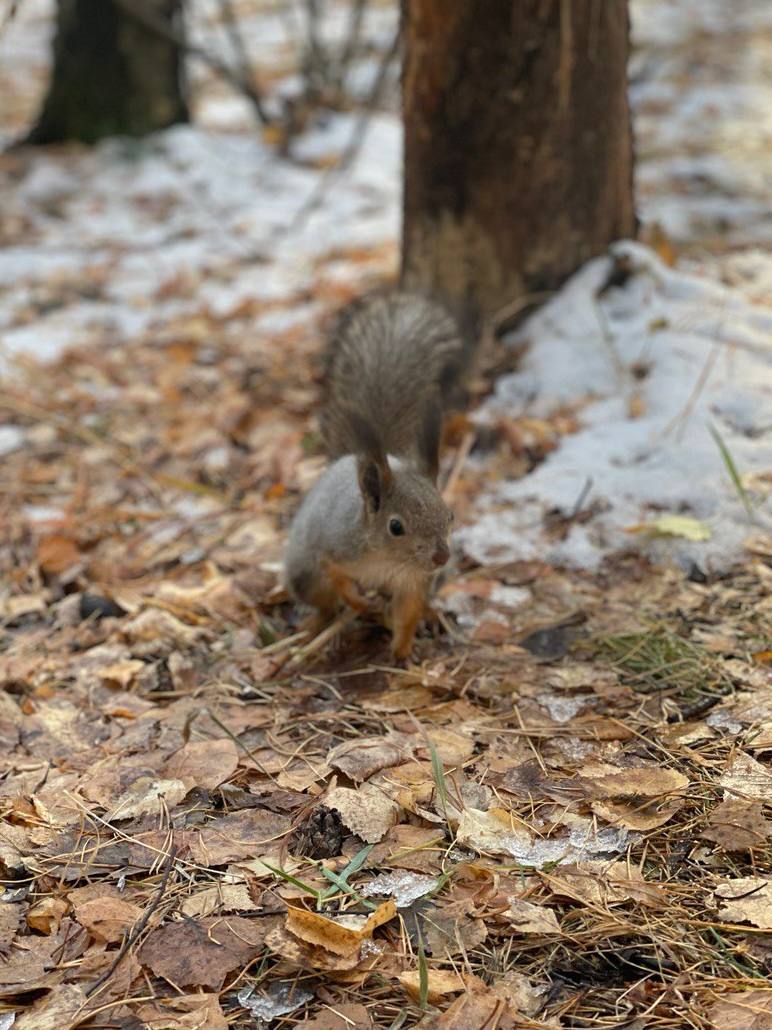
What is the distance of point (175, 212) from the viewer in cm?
572

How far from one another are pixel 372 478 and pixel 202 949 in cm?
107

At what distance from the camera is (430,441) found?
8.13ft

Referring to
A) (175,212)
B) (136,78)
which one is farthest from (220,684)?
(136,78)

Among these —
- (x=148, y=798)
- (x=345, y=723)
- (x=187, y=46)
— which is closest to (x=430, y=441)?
(x=345, y=723)

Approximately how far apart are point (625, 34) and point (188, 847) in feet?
9.43

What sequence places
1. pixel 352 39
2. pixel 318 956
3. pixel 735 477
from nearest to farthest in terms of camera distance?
pixel 318 956 < pixel 735 477 < pixel 352 39

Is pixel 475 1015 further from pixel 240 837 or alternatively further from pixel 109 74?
pixel 109 74

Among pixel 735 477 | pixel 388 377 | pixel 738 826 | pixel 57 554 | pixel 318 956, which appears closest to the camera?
pixel 318 956

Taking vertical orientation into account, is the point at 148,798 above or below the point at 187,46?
below

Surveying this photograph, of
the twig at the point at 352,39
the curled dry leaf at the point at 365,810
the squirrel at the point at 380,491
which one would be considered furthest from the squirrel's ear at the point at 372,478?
the twig at the point at 352,39

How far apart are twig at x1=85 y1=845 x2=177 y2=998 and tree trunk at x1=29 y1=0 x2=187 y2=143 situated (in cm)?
547

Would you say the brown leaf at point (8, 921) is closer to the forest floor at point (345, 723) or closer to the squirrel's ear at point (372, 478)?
the forest floor at point (345, 723)

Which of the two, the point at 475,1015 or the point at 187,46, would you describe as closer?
the point at 475,1015

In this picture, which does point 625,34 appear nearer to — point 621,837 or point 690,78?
point 621,837
